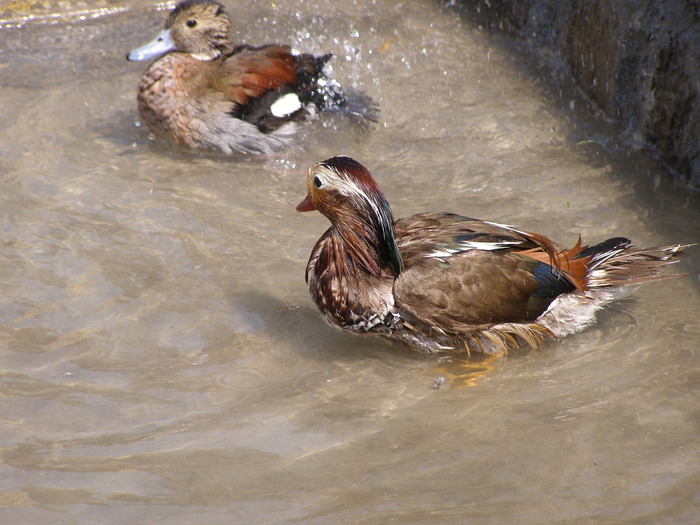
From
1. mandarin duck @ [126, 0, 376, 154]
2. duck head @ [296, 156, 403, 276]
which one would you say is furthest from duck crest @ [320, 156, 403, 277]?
mandarin duck @ [126, 0, 376, 154]

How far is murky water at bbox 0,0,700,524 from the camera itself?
320cm

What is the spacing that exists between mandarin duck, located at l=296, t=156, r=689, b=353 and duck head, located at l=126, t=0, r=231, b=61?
3356 millimetres

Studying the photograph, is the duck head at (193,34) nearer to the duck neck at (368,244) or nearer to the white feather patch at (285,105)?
the white feather patch at (285,105)

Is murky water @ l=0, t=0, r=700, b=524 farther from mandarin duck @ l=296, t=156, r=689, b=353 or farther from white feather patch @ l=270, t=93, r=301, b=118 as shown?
white feather patch @ l=270, t=93, r=301, b=118

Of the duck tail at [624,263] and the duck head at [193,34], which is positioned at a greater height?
the duck head at [193,34]

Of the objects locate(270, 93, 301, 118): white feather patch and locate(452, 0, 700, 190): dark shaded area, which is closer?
locate(452, 0, 700, 190): dark shaded area

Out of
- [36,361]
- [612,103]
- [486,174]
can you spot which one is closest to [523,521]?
[36,361]

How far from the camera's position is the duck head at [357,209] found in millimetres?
4184

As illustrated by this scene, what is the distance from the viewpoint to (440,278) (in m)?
4.11

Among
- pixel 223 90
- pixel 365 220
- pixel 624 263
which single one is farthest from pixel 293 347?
pixel 223 90

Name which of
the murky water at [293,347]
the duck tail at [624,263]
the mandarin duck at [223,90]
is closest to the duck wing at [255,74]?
the mandarin duck at [223,90]

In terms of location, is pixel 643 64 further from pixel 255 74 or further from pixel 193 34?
pixel 193 34

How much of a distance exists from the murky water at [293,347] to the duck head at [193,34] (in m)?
0.55

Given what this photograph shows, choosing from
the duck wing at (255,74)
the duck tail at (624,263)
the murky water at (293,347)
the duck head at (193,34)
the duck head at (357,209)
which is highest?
the duck head at (193,34)
